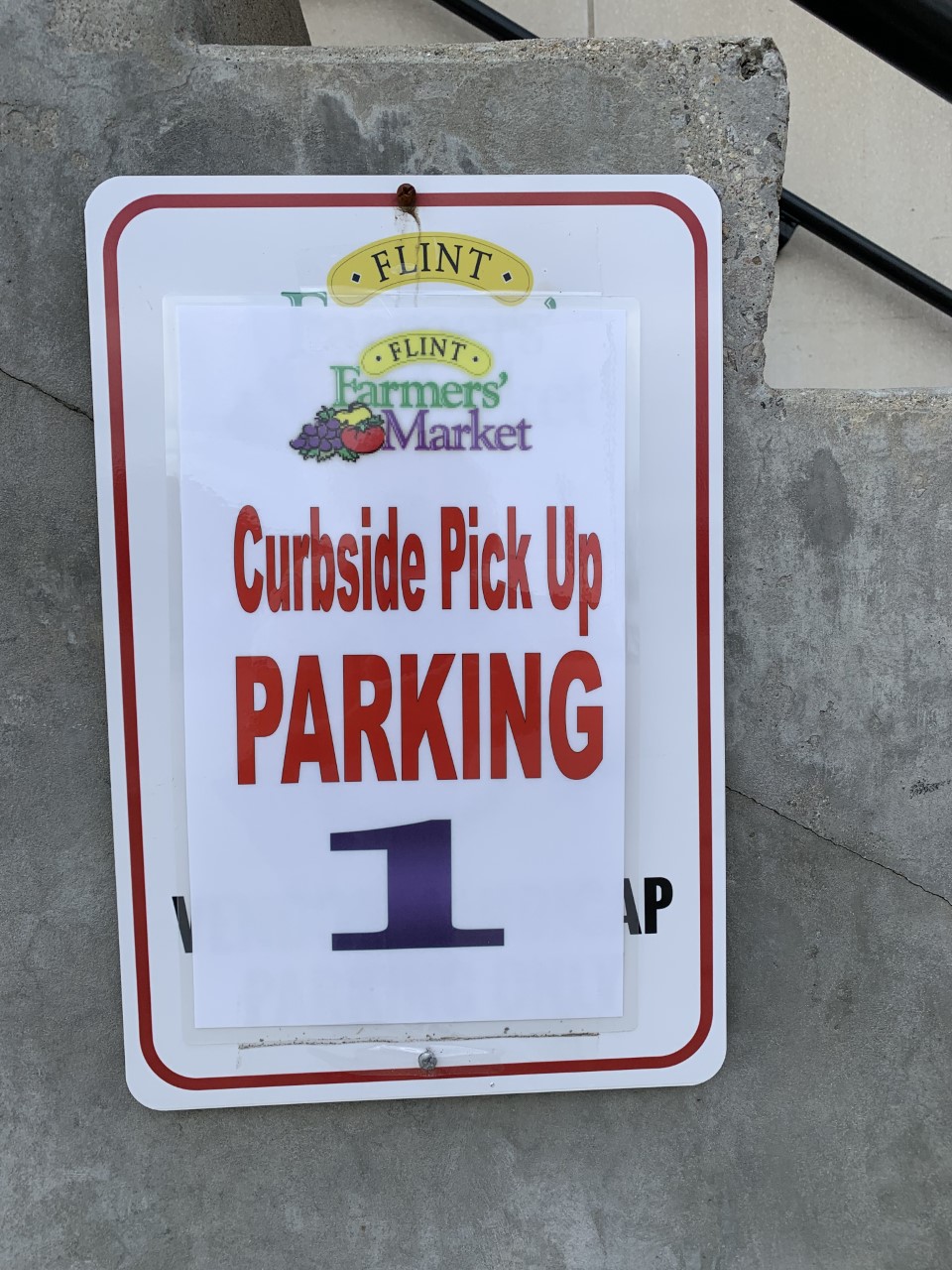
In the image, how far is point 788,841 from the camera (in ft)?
4.20

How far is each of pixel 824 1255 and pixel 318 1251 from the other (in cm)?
75

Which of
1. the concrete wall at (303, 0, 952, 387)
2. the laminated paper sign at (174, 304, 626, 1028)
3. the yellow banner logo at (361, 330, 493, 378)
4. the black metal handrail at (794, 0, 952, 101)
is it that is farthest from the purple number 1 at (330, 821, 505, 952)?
the concrete wall at (303, 0, 952, 387)

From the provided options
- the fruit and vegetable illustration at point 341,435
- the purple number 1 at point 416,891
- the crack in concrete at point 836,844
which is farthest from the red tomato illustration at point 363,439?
the crack in concrete at point 836,844

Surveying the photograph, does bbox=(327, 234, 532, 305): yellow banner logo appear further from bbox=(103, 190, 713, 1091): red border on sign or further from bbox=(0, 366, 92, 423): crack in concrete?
bbox=(0, 366, 92, 423): crack in concrete

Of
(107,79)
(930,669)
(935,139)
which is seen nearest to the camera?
(107,79)

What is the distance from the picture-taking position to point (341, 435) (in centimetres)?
118

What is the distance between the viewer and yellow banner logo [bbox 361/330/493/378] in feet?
3.87

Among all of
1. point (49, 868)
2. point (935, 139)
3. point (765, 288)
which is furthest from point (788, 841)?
point (935, 139)

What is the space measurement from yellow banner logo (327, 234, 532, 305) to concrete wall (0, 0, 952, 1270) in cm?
11

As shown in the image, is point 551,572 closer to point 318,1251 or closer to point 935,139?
point 318,1251

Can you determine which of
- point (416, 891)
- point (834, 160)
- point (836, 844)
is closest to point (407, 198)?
point (416, 891)

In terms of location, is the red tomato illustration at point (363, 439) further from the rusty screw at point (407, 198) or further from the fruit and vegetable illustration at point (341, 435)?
the rusty screw at point (407, 198)

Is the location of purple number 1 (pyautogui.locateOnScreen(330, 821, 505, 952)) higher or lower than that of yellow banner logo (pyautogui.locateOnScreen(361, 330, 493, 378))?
lower

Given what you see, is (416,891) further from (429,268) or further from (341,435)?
(429,268)
